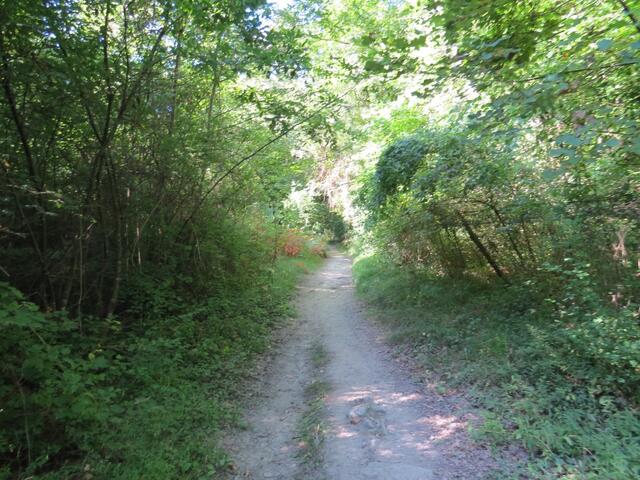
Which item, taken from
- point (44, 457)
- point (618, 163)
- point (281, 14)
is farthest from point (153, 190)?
point (618, 163)

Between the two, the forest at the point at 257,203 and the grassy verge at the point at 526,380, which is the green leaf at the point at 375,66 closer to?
the forest at the point at 257,203

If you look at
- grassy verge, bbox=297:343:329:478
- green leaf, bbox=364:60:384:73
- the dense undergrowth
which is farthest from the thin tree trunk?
the dense undergrowth

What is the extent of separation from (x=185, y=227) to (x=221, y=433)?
4.95m

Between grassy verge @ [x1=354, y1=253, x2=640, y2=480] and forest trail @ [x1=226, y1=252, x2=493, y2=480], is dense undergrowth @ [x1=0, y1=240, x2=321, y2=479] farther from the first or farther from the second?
grassy verge @ [x1=354, y1=253, x2=640, y2=480]

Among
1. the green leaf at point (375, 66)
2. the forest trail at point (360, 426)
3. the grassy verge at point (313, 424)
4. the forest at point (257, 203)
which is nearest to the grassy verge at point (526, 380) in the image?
the forest at point (257, 203)

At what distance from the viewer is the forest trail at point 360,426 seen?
411 centimetres

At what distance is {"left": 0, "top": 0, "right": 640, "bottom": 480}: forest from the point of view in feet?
12.9

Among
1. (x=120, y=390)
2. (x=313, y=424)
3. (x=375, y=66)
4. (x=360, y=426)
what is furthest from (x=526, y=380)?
(x=120, y=390)

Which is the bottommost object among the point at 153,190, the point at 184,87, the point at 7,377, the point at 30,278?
the point at 7,377

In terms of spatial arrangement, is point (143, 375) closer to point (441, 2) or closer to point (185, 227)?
point (185, 227)

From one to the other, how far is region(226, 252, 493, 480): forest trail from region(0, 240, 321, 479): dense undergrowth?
51 cm

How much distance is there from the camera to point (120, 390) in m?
4.56

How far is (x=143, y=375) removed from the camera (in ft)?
18.3

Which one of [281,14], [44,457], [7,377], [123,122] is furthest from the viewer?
[281,14]
